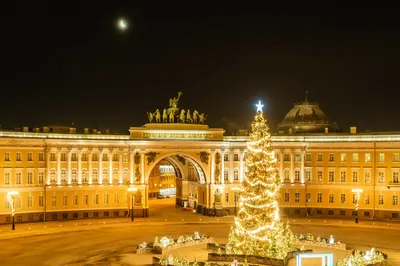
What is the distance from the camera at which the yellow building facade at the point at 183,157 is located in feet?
236

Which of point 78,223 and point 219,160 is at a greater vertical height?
point 219,160

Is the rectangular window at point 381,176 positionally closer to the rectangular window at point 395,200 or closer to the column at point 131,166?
the rectangular window at point 395,200

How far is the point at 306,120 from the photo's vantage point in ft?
321

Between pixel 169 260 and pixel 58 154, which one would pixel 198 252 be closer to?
pixel 169 260

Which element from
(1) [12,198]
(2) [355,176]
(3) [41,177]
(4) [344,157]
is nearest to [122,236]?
(1) [12,198]

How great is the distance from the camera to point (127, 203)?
253ft

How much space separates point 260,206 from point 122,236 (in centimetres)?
2208

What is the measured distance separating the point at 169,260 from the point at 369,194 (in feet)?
140

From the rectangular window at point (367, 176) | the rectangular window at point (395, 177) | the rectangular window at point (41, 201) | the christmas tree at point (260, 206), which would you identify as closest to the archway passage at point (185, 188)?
the rectangular window at point (41, 201)

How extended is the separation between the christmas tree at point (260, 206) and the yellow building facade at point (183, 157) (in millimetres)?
34964

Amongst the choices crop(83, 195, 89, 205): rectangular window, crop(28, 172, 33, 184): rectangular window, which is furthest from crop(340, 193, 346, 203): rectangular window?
crop(28, 172, 33, 184): rectangular window

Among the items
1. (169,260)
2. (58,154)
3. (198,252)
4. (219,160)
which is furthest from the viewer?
(219,160)

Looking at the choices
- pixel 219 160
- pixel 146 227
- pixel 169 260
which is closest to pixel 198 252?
pixel 169 260

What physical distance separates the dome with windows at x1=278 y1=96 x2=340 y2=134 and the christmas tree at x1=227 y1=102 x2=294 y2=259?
53.2 meters
